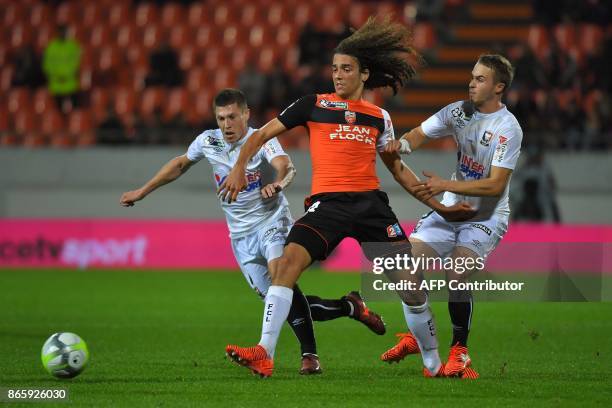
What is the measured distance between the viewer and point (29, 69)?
20.2m

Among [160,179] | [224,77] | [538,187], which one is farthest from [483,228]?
[224,77]

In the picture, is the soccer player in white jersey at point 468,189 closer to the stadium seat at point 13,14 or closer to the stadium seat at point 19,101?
the stadium seat at point 19,101

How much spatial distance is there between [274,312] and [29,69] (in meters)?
14.4

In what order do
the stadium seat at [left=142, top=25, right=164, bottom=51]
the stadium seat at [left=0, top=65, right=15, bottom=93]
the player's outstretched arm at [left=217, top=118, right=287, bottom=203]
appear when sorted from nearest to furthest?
1. the player's outstretched arm at [left=217, top=118, right=287, bottom=203]
2. the stadium seat at [left=0, top=65, right=15, bottom=93]
3. the stadium seat at [left=142, top=25, right=164, bottom=51]

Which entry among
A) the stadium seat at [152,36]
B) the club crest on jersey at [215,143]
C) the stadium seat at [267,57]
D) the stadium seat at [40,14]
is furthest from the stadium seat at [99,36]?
the club crest on jersey at [215,143]

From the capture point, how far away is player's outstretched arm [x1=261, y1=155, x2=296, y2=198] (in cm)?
727

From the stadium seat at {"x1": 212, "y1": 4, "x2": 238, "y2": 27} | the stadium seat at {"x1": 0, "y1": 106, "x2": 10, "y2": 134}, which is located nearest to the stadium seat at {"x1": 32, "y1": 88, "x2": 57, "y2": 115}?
the stadium seat at {"x1": 0, "y1": 106, "x2": 10, "y2": 134}

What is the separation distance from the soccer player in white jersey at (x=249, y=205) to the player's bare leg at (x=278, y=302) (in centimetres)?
91

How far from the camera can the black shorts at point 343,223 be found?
23.4 ft

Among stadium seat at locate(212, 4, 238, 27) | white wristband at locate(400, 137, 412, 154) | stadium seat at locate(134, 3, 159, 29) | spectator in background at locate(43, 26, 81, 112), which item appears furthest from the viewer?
stadium seat at locate(134, 3, 159, 29)

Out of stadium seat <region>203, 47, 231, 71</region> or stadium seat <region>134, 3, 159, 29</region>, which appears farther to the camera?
stadium seat <region>134, 3, 159, 29</region>

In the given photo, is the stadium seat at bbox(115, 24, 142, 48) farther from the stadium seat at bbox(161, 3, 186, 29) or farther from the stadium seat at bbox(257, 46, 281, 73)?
the stadium seat at bbox(257, 46, 281, 73)

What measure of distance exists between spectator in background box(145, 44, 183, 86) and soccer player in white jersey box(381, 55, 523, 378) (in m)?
12.5

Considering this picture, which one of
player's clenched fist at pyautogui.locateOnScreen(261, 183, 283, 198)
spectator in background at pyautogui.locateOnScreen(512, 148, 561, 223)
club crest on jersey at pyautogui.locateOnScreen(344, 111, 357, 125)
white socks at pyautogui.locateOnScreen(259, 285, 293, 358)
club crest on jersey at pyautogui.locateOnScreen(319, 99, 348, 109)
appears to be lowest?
spectator in background at pyautogui.locateOnScreen(512, 148, 561, 223)
